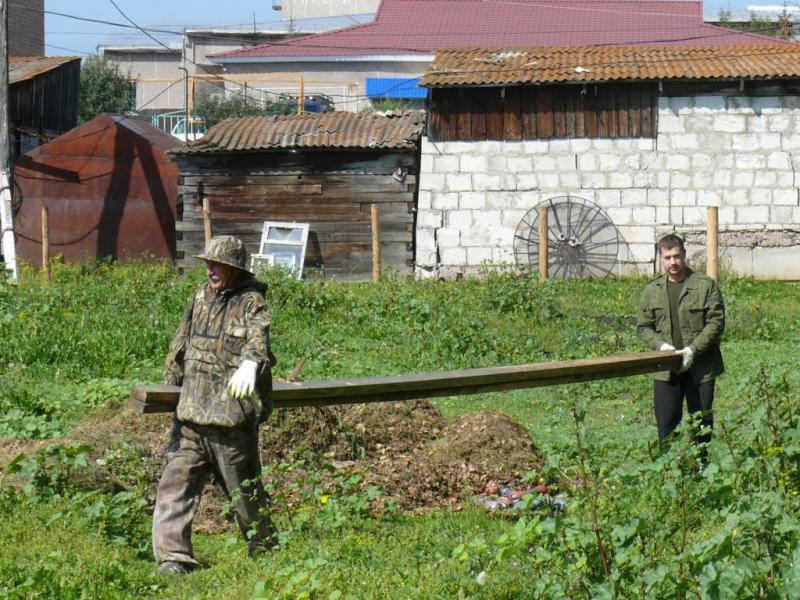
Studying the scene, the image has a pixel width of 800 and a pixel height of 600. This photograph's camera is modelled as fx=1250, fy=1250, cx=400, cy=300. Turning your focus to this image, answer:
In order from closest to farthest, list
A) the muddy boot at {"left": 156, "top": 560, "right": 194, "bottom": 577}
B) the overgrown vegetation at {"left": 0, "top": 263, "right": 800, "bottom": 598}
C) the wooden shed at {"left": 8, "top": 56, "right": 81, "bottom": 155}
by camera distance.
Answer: the overgrown vegetation at {"left": 0, "top": 263, "right": 800, "bottom": 598} < the muddy boot at {"left": 156, "top": 560, "right": 194, "bottom": 577} < the wooden shed at {"left": 8, "top": 56, "right": 81, "bottom": 155}

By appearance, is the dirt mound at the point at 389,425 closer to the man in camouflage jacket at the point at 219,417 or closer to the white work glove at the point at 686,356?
the white work glove at the point at 686,356

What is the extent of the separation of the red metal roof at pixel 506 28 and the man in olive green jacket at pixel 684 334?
34.9 metres

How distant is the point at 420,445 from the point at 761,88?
576 inches

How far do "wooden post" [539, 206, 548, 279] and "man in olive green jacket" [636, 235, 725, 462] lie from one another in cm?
1212

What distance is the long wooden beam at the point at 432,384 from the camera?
6.95 m

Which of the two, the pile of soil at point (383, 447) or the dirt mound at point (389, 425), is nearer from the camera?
the pile of soil at point (383, 447)

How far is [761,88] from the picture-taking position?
71.5ft

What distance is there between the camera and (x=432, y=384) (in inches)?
304

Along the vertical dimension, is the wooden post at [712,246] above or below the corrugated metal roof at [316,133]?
below

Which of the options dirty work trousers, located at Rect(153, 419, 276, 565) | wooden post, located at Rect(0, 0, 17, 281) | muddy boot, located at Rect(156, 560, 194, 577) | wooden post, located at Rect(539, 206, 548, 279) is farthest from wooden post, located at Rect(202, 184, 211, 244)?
muddy boot, located at Rect(156, 560, 194, 577)

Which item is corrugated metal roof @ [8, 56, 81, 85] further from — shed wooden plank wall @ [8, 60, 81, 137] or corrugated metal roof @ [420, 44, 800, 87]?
corrugated metal roof @ [420, 44, 800, 87]

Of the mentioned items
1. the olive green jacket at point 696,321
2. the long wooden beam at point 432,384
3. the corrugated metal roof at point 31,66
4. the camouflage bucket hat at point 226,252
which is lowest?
the long wooden beam at point 432,384

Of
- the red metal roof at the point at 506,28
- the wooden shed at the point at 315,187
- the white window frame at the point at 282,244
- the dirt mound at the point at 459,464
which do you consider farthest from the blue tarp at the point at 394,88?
the dirt mound at the point at 459,464

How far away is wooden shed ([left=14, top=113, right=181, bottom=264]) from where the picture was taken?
81.8 ft
